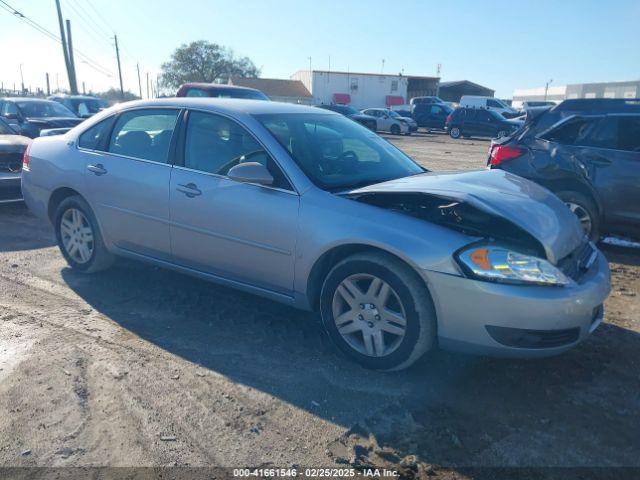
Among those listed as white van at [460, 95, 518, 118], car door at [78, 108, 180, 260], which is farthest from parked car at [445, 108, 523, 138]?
car door at [78, 108, 180, 260]

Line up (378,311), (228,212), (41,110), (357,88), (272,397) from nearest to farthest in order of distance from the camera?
(272,397) → (378,311) → (228,212) → (41,110) → (357,88)

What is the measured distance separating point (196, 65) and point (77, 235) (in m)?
71.1

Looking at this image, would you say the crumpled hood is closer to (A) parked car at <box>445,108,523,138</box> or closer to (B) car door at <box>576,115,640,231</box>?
(B) car door at <box>576,115,640,231</box>

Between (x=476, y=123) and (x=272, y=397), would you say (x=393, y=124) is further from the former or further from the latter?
(x=272, y=397)

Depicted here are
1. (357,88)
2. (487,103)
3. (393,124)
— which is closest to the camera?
(393,124)

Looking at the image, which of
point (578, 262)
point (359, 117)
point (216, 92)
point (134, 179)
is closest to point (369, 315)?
point (578, 262)

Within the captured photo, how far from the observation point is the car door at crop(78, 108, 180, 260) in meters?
4.29

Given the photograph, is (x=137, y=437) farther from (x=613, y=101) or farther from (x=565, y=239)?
(x=613, y=101)

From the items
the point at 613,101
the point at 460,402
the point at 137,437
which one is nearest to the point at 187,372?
the point at 137,437

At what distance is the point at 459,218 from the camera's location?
3.50 meters

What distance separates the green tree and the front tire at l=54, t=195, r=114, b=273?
69.0m

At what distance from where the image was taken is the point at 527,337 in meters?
3.02

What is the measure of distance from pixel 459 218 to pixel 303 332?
54.8 inches

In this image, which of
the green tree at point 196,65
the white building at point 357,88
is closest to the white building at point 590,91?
the white building at point 357,88
